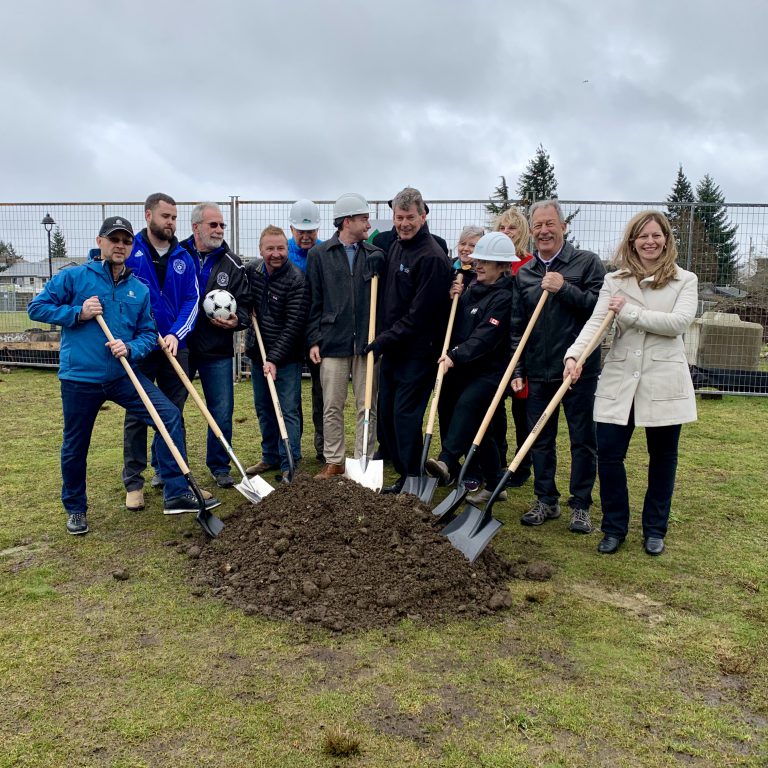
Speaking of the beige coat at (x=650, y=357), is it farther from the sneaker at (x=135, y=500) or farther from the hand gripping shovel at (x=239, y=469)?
the sneaker at (x=135, y=500)

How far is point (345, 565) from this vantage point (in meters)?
3.74

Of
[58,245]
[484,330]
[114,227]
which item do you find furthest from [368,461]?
[58,245]

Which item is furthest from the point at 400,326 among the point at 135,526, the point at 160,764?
the point at 160,764

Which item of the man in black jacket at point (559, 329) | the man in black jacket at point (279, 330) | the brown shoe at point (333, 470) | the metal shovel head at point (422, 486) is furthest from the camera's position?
the man in black jacket at point (279, 330)

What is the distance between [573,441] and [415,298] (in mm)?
1522

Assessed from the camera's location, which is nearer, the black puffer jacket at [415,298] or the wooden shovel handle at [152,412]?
the wooden shovel handle at [152,412]

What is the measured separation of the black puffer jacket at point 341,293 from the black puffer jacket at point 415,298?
0.66 ft

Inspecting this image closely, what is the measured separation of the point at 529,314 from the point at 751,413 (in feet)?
18.7

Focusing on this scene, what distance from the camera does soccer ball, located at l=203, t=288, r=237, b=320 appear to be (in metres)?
5.31

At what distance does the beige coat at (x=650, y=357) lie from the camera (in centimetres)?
404

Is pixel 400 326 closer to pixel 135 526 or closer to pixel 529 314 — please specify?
pixel 529 314

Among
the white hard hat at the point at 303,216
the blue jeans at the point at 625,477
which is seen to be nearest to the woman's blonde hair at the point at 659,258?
the blue jeans at the point at 625,477

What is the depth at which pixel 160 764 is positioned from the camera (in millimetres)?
2361

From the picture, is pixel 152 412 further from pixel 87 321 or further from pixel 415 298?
pixel 415 298
